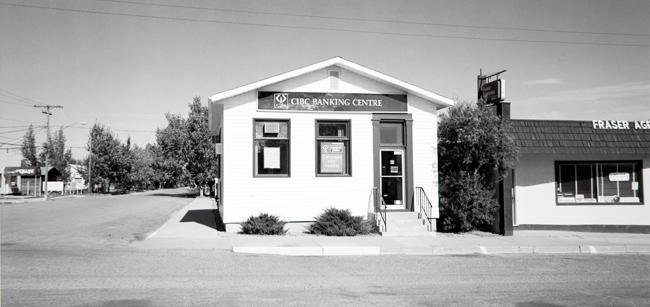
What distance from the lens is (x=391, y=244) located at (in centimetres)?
1278

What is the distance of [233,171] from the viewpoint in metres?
14.5

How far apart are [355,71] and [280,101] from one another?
8.46 feet

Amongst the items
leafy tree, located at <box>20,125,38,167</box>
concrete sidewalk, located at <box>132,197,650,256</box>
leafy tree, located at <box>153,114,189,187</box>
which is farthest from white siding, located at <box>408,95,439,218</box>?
leafy tree, located at <box>20,125,38,167</box>

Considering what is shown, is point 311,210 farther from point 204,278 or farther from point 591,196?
point 591,196

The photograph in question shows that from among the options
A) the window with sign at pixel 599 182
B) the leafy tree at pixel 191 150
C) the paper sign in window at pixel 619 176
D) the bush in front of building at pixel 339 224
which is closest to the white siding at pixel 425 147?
the bush in front of building at pixel 339 224

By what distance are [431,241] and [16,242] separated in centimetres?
1096

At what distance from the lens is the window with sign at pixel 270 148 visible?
14.9 metres

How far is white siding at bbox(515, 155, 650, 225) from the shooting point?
17031 mm

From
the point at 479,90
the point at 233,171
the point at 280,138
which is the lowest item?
the point at 233,171

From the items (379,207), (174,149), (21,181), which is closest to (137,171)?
(21,181)

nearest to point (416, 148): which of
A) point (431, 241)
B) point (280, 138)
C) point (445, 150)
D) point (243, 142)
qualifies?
point (445, 150)

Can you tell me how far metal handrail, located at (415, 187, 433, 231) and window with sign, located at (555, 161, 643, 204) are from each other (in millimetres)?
5238

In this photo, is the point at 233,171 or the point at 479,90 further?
the point at 479,90

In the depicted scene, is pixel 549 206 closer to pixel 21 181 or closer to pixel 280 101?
pixel 280 101
